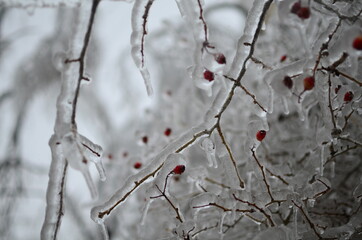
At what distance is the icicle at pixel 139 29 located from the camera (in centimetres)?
104

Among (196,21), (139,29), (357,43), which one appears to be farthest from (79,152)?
(357,43)

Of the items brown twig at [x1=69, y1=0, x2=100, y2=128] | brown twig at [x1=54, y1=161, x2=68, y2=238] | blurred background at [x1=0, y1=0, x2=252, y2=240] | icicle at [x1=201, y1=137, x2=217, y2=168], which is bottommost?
brown twig at [x1=54, y1=161, x2=68, y2=238]

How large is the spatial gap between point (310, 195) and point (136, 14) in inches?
37.8

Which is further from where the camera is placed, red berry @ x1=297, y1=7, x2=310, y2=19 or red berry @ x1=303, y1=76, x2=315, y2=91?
red berry @ x1=303, y1=76, x2=315, y2=91

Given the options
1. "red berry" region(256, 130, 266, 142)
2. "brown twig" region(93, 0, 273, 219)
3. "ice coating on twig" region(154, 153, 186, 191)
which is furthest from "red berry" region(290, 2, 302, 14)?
"ice coating on twig" region(154, 153, 186, 191)

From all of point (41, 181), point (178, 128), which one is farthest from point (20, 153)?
point (178, 128)

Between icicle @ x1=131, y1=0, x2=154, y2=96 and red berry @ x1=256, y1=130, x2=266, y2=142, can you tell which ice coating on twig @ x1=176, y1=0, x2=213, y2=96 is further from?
red berry @ x1=256, y1=130, x2=266, y2=142

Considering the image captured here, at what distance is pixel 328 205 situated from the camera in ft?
5.24

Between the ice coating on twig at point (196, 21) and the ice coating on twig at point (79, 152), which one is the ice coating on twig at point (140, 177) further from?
the ice coating on twig at point (196, 21)

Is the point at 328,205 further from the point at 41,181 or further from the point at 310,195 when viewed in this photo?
the point at 41,181

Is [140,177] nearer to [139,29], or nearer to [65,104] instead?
[65,104]

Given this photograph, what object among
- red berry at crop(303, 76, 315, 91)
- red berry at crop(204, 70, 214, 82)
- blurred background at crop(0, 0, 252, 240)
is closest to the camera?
red berry at crop(303, 76, 315, 91)

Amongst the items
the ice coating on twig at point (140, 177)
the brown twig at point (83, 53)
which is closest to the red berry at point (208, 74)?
the ice coating on twig at point (140, 177)

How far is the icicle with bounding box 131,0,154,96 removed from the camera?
104 cm
